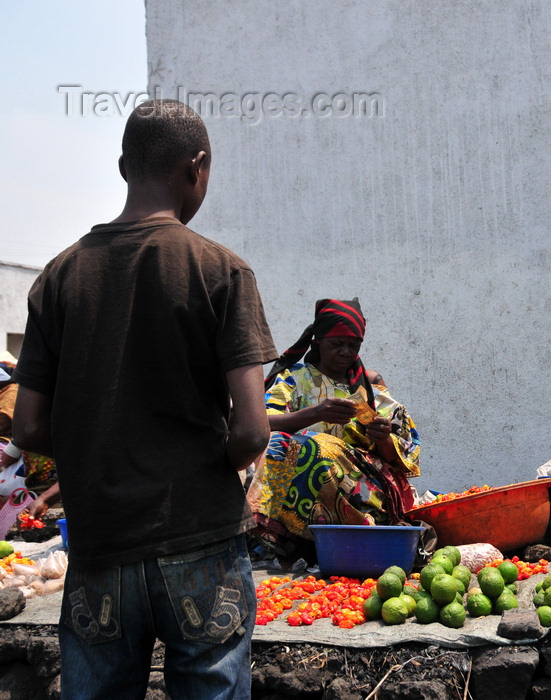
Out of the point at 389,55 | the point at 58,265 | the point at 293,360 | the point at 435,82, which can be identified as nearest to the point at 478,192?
the point at 435,82

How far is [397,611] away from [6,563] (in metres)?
2.71

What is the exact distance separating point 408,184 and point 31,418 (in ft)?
19.0

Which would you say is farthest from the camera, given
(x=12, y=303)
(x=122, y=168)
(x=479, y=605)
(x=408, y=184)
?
(x=12, y=303)

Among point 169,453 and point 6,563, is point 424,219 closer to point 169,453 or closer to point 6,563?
point 6,563

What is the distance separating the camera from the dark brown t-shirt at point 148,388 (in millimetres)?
1674

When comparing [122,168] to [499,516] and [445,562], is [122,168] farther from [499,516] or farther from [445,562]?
[499,516]

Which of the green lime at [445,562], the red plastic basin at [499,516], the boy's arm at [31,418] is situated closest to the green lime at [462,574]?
the green lime at [445,562]

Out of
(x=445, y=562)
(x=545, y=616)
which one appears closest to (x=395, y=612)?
(x=445, y=562)

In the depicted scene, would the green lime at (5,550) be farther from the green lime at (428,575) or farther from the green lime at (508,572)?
the green lime at (508,572)

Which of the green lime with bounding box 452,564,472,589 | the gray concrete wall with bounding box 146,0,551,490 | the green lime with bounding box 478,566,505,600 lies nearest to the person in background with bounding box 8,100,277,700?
the green lime with bounding box 478,566,505,600

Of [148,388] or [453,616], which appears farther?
[453,616]

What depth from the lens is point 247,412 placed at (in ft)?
5.61

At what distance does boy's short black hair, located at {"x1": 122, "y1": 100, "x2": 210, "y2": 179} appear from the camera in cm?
184

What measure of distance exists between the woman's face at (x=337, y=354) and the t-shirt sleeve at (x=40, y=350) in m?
3.12
